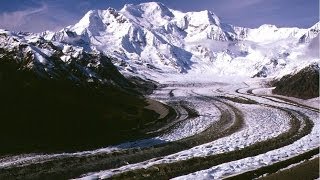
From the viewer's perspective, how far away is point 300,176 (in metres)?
34.9

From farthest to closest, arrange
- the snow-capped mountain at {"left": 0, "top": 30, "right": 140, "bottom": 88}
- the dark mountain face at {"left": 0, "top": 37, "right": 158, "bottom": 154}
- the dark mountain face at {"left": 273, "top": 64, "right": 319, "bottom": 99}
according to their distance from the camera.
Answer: the dark mountain face at {"left": 273, "top": 64, "right": 319, "bottom": 99} → the snow-capped mountain at {"left": 0, "top": 30, "right": 140, "bottom": 88} → the dark mountain face at {"left": 0, "top": 37, "right": 158, "bottom": 154}

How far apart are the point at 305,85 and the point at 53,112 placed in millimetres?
68958

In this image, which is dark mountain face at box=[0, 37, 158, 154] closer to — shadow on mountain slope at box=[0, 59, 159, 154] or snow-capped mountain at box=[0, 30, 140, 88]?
shadow on mountain slope at box=[0, 59, 159, 154]

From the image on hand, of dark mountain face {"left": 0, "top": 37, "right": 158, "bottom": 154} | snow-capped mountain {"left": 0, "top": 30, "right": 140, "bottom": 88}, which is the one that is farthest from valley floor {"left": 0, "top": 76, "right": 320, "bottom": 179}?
snow-capped mountain {"left": 0, "top": 30, "right": 140, "bottom": 88}

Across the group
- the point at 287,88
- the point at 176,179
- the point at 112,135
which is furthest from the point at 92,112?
the point at 287,88

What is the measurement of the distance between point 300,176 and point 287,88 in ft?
311

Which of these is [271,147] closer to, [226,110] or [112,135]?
[112,135]

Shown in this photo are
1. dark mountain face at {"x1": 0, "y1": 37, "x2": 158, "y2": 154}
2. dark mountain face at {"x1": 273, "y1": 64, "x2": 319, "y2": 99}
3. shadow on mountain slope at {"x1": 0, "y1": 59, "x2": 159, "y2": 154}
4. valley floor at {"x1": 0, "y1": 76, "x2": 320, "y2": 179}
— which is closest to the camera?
valley floor at {"x1": 0, "y1": 76, "x2": 320, "y2": 179}

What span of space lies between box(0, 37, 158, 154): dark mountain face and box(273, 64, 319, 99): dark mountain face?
45.7 m

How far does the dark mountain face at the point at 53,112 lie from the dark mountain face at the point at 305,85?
45729 mm

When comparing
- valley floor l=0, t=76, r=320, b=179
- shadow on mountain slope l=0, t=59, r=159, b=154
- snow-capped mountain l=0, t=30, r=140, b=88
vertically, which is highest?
snow-capped mountain l=0, t=30, r=140, b=88

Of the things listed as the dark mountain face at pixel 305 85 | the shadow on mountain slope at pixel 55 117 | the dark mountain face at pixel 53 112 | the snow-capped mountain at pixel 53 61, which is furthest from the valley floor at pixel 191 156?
the dark mountain face at pixel 305 85

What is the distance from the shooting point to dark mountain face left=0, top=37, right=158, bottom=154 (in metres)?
52.3

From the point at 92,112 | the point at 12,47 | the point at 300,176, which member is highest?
the point at 12,47
